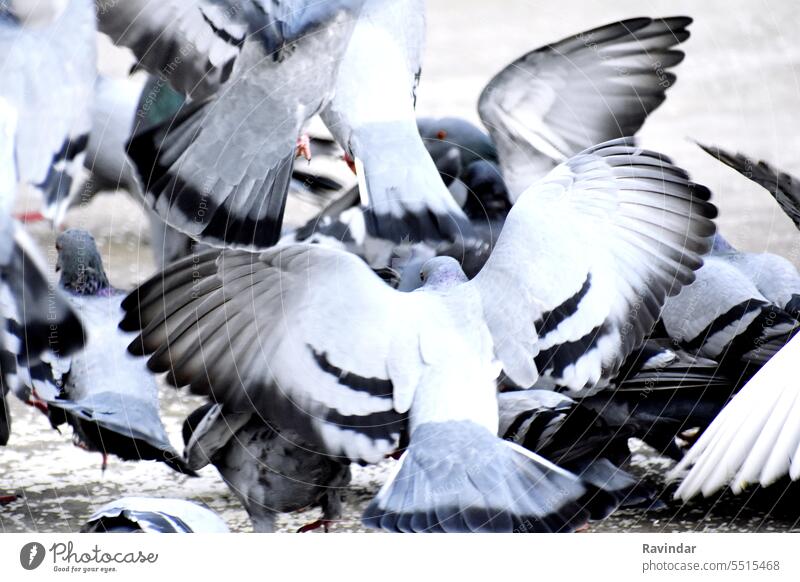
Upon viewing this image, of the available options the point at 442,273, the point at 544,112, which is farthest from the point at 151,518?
the point at 544,112

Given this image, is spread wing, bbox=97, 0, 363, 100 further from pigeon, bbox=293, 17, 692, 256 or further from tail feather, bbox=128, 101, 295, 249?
pigeon, bbox=293, 17, 692, 256

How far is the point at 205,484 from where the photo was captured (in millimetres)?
1139

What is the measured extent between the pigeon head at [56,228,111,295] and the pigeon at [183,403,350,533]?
18 cm

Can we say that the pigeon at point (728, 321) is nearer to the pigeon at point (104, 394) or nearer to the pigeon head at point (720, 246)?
the pigeon head at point (720, 246)

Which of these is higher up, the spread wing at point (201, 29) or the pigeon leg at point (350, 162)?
the spread wing at point (201, 29)


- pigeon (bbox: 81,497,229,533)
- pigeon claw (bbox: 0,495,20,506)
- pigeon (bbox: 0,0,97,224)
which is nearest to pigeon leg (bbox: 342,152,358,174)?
pigeon (bbox: 0,0,97,224)

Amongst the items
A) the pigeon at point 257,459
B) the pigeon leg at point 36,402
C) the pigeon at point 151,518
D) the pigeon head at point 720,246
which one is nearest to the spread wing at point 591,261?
the pigeon head at point 720,246

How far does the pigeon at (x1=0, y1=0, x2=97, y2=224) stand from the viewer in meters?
1.03

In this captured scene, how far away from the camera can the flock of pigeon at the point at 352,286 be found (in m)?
0.98

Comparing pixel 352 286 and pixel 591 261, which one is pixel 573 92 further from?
pixel 352 286

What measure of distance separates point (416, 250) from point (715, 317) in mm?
318

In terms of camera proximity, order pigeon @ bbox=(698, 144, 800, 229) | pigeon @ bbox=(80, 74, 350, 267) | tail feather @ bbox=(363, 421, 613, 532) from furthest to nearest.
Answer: pigeon @ bbox=(698, 144, 800, 229) < pigeon @ bbox=(80, 74, 350, 267) < tail feather @ bbox=(363, 421, 613, 532)
